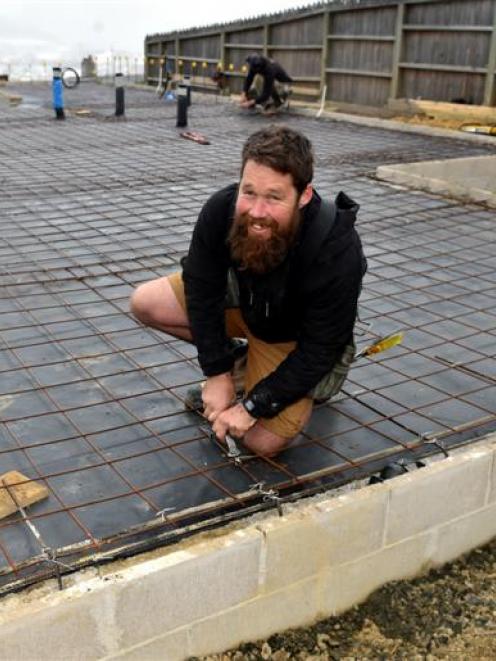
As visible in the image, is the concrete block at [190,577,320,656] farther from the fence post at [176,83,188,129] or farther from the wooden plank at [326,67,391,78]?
the wooden plank at [326,67,391,78]

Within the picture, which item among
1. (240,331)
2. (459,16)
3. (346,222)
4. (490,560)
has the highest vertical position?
(459,16)

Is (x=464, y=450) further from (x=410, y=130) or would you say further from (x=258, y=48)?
(x=258, y=48)

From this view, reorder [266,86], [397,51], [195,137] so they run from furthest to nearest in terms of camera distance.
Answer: [397,51] → [266,86] → [195,137]

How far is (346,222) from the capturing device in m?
2.07

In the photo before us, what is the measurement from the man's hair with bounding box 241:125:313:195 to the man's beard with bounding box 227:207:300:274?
0.32ft

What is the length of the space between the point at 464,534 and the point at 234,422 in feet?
2.41

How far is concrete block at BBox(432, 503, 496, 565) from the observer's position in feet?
7.01

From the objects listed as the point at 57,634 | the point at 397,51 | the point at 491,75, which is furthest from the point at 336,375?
the point at 397,51

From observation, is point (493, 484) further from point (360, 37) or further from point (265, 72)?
point (360, 37)

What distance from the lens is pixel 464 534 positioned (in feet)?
7.16

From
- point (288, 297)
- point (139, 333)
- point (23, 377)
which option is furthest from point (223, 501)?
point (139, 333)

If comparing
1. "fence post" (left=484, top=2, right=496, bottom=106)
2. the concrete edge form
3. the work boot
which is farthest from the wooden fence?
the work boot

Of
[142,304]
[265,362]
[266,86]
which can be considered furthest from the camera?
[266,86]

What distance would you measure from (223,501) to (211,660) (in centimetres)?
42
